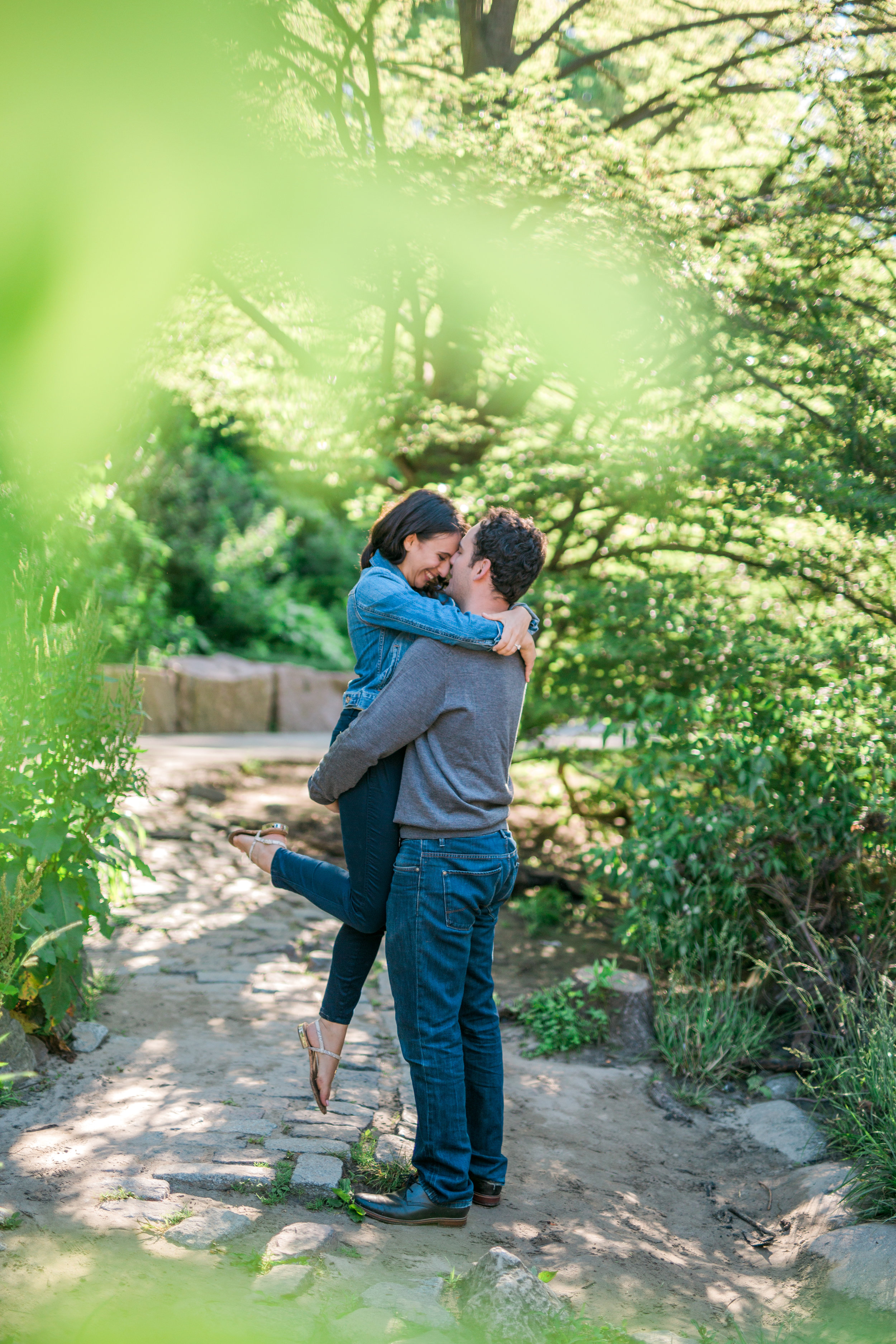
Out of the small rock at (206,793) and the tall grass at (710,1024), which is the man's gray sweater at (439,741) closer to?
the tall grass at (710,1024)

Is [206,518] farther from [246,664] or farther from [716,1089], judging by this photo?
[716,1089]

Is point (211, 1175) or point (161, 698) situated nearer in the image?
point (211, 1175)

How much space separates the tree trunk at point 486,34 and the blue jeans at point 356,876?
5.72 metres

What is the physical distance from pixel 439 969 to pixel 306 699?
1064 cm

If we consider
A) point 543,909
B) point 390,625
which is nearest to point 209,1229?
point 390,625

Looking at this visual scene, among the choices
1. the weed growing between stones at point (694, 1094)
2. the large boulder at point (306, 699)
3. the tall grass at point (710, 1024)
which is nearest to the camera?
the weed growing between stones at point (694, 1094)

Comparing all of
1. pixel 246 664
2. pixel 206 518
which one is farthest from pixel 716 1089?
pixel 206 518

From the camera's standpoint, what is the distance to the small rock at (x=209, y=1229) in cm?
233

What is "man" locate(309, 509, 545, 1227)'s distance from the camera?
2637 millimetres

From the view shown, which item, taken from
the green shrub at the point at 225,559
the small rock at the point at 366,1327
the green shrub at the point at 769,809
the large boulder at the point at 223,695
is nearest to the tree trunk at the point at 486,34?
the green shrub at the point at 225,559

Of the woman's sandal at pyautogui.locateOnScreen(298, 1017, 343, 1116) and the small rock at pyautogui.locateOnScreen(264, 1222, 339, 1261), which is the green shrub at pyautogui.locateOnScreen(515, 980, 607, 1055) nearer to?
the woman's sandal at pyautogui.locateOnScreen(298, 1017, 343, 1116)

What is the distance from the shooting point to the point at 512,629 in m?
2.68

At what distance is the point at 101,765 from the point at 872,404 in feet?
13.1

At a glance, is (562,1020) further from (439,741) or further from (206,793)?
(206,793)
